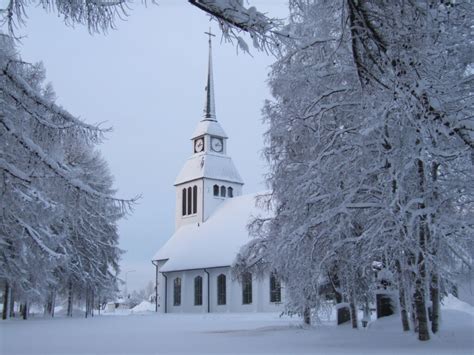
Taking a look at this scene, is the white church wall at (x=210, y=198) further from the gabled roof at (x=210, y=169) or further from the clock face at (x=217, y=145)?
the clock face at (x=217, y=145)

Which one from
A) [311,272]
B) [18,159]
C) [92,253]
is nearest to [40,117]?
[18,159]

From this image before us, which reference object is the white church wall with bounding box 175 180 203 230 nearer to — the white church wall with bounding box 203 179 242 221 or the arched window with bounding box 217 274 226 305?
the white church wall with bounding box 203 179 242 221

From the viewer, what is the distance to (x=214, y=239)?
44.1 metres

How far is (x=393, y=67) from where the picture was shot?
16.0 ft

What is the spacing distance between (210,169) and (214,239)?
8901 mm

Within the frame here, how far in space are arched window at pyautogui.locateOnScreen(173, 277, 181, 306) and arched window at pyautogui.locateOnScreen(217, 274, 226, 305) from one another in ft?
17.3

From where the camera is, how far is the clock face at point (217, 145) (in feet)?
173

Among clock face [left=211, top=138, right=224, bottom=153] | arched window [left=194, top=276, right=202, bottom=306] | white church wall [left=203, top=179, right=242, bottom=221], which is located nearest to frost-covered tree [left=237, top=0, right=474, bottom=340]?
arched window [left=194, top=276, right=202, bottom=306]

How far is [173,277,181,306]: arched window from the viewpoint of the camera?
45688 millimetres

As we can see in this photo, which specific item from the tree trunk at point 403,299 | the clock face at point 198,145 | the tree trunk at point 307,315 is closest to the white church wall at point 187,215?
the clock face at point 198,145

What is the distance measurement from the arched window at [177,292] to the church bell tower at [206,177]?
6194mm

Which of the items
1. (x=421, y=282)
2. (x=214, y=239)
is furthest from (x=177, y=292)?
(x=421, y=282)

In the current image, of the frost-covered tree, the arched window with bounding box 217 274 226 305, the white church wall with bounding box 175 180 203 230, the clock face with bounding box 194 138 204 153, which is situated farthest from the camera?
the clock face with bounding box 194 138 204 153

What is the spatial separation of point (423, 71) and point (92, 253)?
29.4 meters
